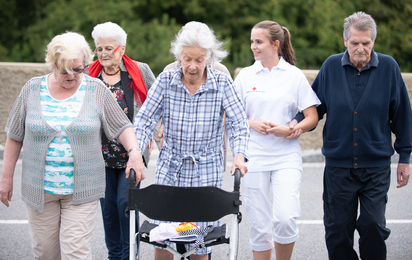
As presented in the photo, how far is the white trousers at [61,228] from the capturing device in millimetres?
2975

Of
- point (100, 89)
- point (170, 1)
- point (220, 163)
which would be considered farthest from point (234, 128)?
point (170, 1)

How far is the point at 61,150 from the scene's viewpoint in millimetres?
2941

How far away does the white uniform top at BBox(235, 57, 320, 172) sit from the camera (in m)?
3.62

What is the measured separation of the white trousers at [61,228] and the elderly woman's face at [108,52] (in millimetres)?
1307

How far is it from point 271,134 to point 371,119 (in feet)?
2.55

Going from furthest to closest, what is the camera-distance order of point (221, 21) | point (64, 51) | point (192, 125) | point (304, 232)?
1. point (221, 21)
2. point (304, 232)
3. point (192, 125)
4. point (64, 51)

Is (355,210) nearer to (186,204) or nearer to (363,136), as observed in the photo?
(363,136)

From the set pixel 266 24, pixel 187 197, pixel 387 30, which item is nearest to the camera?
pixel 187 197

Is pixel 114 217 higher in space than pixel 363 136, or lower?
lower

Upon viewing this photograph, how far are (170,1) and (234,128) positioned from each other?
15106 millimetres

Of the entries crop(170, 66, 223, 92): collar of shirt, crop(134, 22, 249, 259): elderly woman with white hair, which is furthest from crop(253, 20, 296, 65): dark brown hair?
crop(170, 66, 223, 92): collar of shirt

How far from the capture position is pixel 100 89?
10.3ft

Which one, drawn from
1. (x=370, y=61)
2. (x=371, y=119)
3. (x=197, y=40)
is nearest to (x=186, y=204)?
(x=197, y=40)

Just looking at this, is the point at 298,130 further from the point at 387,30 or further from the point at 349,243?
the point at 387,30
